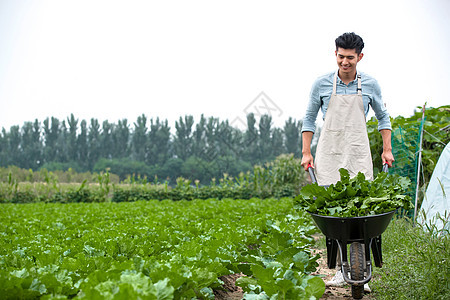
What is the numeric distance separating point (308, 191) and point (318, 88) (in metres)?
1.08

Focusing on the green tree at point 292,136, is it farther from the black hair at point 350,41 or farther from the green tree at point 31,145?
the black hair at point 350,41

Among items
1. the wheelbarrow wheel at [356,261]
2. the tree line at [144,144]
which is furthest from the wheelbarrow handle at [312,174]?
the tree line at [144,144]

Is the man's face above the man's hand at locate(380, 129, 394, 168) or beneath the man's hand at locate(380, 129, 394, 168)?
above

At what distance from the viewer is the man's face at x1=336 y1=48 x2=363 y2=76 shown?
120 inches

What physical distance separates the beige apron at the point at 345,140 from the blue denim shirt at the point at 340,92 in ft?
0.17

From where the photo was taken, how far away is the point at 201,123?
A: 5156 cm

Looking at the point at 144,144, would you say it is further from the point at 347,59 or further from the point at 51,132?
the point at 347,59

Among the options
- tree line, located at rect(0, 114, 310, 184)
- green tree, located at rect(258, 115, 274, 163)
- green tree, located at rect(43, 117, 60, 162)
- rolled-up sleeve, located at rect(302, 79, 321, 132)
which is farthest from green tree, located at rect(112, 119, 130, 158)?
rolled-up sleeve, located at rect(302, 79, 321, 132)

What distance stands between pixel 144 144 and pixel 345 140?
48690mm

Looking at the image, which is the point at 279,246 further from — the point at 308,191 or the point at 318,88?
the point at 318,88

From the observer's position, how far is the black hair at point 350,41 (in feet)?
9.90

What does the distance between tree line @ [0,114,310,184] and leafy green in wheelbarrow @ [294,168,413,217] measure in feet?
148

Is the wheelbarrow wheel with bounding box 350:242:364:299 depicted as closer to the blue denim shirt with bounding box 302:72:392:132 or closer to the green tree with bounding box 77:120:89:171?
the blue denim shirt with bounding box 302:72:392:132

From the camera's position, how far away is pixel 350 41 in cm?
301
